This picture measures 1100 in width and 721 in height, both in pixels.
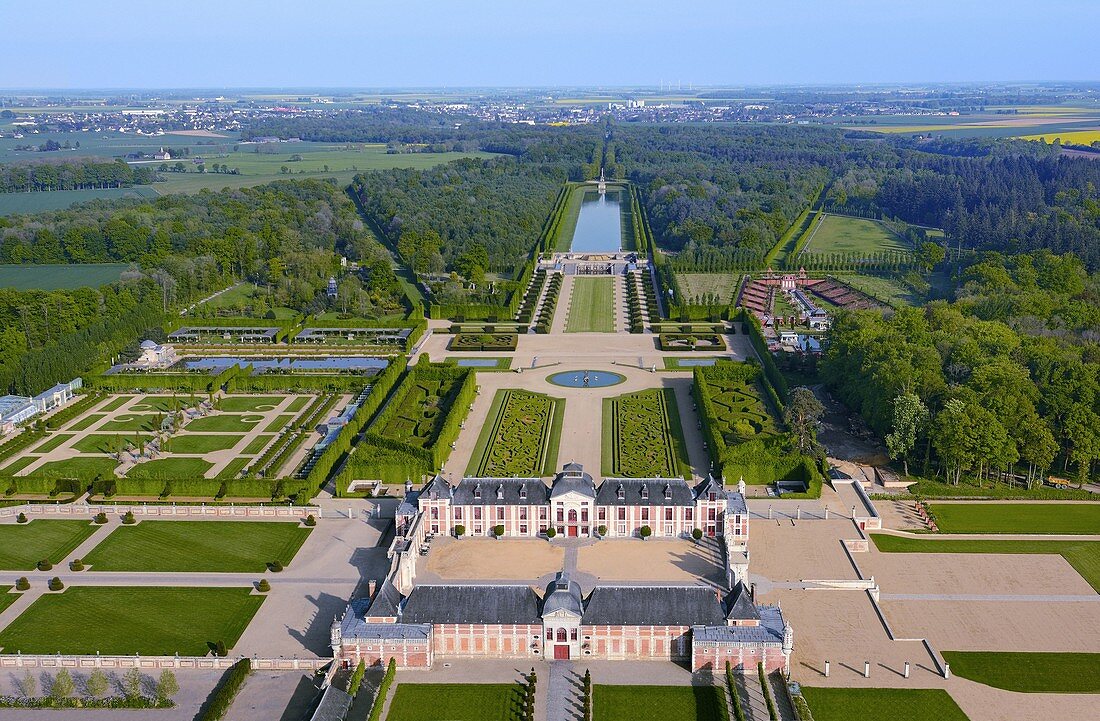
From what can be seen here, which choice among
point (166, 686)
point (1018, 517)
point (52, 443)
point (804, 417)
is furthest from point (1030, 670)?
point (52, 443)

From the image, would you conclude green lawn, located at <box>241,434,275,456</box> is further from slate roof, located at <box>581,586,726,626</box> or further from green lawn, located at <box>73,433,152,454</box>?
slate roof, located at <box>581,586,726,626</box>

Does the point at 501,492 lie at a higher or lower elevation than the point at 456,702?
higher

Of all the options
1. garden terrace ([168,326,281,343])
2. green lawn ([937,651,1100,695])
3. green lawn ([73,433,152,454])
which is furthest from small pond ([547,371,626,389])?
green lawn ([937,651,1100,695])

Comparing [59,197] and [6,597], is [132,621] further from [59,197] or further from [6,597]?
[59,197]

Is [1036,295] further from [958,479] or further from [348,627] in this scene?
[348,627]

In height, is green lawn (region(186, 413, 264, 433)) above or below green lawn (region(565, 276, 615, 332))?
above

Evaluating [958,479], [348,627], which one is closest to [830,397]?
[958,479]
